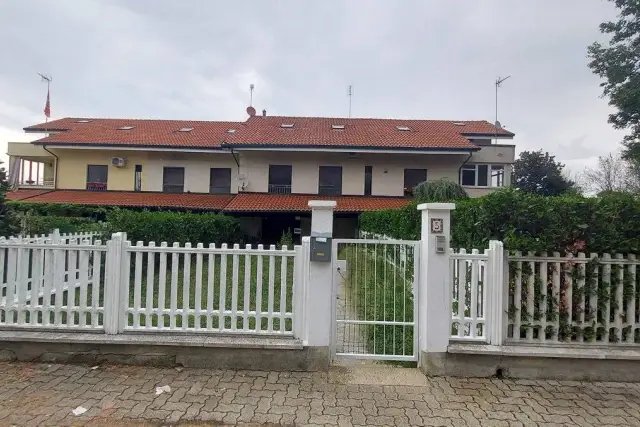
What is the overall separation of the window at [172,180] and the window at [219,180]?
170 cm

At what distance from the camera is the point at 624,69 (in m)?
19.6

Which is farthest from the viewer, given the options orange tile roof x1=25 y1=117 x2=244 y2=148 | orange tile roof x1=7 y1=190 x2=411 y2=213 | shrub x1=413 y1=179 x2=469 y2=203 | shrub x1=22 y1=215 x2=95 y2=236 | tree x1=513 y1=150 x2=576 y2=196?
tree x1=513 y1=150 x2=576 y2=196

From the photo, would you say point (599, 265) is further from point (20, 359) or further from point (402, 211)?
point (20, 359)

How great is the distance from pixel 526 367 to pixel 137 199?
20.6 m

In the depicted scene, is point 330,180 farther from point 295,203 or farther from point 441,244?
point 441,244

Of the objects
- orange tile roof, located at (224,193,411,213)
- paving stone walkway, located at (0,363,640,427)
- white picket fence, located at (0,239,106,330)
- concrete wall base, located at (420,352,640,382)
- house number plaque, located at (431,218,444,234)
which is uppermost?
orange tile roof, located at (224,193,411,213)

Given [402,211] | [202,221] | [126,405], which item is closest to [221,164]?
[202,221]

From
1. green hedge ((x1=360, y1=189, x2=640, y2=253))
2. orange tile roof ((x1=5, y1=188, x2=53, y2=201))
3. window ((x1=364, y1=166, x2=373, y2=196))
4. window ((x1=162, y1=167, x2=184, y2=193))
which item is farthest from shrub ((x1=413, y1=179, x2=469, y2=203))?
orange tile roof ((x1=5, y1=188, x2=53, y2=201))

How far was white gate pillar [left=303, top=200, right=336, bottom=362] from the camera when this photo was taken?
13.9 ft

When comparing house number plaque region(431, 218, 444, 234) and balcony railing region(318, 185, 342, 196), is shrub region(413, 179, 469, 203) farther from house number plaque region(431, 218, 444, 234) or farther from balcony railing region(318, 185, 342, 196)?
house number plaque region(431, 218, 444, 234)

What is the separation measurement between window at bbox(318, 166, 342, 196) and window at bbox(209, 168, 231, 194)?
213 inches

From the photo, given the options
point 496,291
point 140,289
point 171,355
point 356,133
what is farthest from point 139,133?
point 496,291

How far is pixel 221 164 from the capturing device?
2256 centimetres

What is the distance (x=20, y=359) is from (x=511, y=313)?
5507mm
